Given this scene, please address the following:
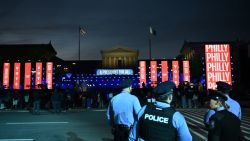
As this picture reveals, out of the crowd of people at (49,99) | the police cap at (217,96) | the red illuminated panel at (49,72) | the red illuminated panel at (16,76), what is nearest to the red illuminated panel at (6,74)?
the red illuminated panel at (16,76)

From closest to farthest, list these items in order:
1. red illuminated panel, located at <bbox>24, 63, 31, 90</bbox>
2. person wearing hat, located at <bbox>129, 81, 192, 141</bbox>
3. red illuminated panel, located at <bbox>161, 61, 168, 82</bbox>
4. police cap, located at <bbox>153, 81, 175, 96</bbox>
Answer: person wearing hat, located at <bbox>129, 81, 192, 141</bbox>, police cap, located at <bbox>153, 81, 175, 96</bbox>, red illuminated panel, located at <bbox>161, 61, 168, 82</bbox>, red illuminated panel, located at <bbox>24, 63, 31, 90</bbox>

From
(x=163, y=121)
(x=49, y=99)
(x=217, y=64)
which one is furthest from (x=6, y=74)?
(x=163, y=121)

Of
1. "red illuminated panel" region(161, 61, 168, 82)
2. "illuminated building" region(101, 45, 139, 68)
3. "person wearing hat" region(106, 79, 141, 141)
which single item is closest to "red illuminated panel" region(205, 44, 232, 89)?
"red illuminated panel" region(161, 61, 168, 82)

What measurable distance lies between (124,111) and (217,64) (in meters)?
22.4

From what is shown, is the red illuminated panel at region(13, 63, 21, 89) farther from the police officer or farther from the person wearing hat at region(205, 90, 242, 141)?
the person wearing hat at region(205, 90, 242, 141)

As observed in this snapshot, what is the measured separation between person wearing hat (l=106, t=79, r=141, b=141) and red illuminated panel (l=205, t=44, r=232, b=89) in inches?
849

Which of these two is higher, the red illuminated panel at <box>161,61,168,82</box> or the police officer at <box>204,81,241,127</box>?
the red illuminated panel at <box>161,61,168,82</box>

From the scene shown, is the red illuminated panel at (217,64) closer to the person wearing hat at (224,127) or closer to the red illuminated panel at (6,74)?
the red illuminated panel at (6,74)

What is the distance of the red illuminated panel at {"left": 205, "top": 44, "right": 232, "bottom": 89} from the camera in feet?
87.5

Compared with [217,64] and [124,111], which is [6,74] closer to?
[217,64]

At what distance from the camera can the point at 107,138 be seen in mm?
10578

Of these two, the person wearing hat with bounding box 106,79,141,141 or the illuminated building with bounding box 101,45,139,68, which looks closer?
the person wearing hat with bounding box 106,79,141,141

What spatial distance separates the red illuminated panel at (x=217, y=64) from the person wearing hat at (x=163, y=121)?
78.4 feet

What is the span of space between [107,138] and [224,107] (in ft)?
22.3
